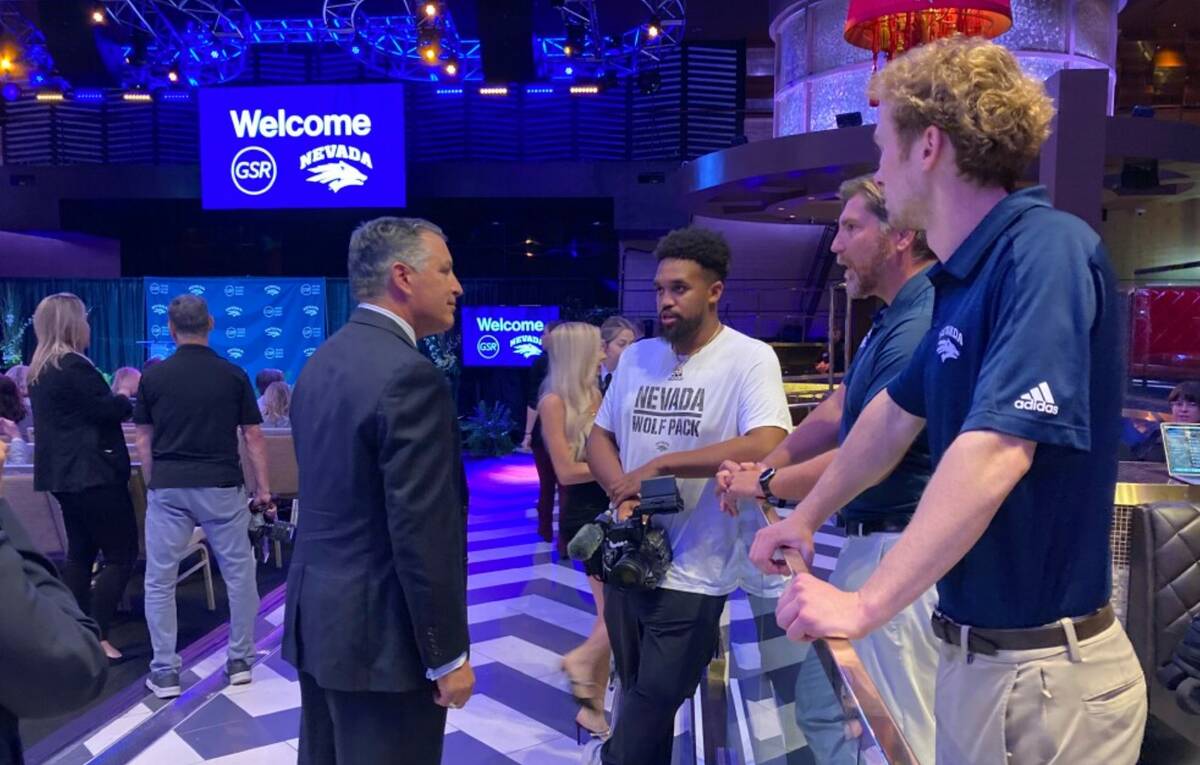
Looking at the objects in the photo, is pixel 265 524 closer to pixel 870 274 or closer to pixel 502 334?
pixel 870 274

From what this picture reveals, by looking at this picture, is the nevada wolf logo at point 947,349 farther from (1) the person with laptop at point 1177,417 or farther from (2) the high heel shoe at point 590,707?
(1) the person with laptop at point 1177,417

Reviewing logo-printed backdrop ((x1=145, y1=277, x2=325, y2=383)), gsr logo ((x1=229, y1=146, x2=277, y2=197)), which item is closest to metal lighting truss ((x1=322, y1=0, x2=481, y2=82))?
gsr logo ((x1=229, y1=146, x2=277, y2=197))

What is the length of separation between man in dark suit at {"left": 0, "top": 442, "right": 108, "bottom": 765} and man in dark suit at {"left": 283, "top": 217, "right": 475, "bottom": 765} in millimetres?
790

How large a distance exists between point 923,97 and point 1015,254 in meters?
0.23

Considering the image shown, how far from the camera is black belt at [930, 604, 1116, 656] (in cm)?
109

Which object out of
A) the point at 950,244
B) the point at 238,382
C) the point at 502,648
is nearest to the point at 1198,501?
the point at 950,244

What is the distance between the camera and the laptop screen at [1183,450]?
9.26 feet

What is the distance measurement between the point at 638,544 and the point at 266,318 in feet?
36.0

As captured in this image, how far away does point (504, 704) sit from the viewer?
371cm

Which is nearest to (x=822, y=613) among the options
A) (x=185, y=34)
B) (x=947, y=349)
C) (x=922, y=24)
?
(x=947, y=349)

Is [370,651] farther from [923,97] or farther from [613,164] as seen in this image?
[613,164]

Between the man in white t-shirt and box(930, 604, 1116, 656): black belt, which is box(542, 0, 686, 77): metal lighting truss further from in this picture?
box(930, 604, 1116, 656): black belt

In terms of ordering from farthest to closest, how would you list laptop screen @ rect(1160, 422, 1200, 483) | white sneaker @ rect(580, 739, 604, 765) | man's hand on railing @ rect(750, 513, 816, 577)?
1. white sneaker @ rect(580, 739, 604, 765)
2. laptop screen @ rect(1160, 422, 1200, 483)
3. man's hand on railing @ rect(750, 513, 816, 577)

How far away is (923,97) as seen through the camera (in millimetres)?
1103
